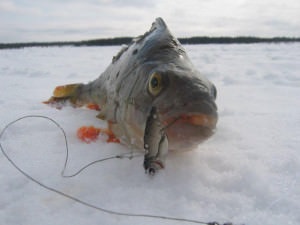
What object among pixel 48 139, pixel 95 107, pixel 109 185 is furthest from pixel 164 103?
pixel 95 107

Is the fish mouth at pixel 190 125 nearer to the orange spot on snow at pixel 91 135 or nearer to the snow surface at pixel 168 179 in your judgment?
the snow surface at pixel 168 179

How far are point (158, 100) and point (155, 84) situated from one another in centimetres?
12

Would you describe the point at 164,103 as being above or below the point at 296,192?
above

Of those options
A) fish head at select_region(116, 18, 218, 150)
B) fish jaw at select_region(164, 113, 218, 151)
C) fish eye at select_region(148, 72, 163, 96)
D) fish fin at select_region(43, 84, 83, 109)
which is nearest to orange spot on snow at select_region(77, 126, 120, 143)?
fish head at select_region(116, 18, 218, 150)

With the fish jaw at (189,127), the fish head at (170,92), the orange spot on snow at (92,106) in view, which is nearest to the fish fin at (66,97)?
the orange spot on snow at (92,106)

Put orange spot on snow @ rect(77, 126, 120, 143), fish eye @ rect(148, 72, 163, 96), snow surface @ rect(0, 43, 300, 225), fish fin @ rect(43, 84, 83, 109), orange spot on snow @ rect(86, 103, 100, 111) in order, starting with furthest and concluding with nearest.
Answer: fish fin @ rect(43, 84, 83, 109)
orange spot on snow @ rect(86, 103, 100, 111)
orange spot on snow @ rect(77, 126, 120, 143)
fish eye @ rect(148, 72, 163, 96)
snow surface @ rect(0, 43, 300, 225)

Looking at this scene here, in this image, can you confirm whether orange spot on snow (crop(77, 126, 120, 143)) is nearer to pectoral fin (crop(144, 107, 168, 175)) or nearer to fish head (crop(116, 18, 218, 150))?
fish head (crop(116, 18, 218, 150))

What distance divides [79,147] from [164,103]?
0.92m

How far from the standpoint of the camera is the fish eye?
73.9 inches

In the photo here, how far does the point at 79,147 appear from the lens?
2.39m

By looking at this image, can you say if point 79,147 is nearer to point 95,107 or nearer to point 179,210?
point 179,210

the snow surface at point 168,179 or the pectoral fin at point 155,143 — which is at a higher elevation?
the pectoral fin at point 155,143

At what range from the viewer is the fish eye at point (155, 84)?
1877 mm

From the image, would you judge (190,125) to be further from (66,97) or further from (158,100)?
(66,97)
